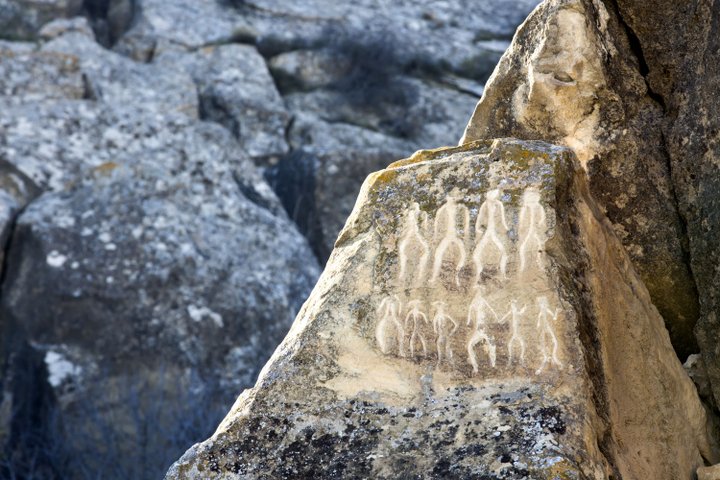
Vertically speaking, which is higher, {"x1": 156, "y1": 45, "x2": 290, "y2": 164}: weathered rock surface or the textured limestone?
{"x1": 156, "y1": 45, "x2": 290, "y2": 164}: weathered rock surface

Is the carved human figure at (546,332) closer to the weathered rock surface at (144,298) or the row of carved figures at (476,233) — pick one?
the row of carved figures at (476,233)

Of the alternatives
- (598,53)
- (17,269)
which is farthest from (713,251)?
(17,269)

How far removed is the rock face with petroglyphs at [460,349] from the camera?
2.48 m

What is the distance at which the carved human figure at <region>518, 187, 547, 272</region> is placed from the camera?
2.69m

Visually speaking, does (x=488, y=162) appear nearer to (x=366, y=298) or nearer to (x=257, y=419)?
(x=366, y=298)

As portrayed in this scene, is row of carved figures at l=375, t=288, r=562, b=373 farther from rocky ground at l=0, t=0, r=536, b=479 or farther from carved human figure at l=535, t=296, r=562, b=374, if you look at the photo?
rocky ground at l=0, t=0, r=536, b=479

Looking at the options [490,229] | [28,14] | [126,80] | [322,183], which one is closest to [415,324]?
[490,229]

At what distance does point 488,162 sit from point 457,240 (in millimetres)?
209

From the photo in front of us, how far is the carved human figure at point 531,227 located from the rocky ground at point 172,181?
12.5ft

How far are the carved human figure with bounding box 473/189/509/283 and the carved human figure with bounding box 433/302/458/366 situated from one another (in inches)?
4.3

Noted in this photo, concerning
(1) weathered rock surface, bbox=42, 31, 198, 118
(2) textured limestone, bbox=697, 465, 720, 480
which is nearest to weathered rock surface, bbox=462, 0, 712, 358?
(2) textured limestone, bbox=697, 465, 720, 480

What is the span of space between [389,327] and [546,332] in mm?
370

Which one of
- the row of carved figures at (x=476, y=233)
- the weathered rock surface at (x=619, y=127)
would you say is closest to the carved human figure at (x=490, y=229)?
the row of carved figures at (x=476, y=233)

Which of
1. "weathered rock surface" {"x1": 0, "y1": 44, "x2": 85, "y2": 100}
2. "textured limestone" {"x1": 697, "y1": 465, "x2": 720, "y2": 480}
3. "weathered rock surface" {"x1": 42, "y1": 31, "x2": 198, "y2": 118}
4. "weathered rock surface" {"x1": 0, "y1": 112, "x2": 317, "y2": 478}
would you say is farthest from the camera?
"weathered rock surface" {"x1": 42, "y1": 31, "x2": 198, "y2": 118}
